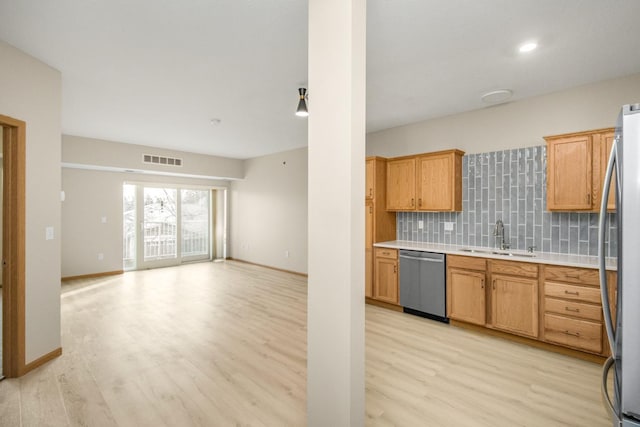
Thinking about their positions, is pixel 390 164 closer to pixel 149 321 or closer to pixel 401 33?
pixel 401 33

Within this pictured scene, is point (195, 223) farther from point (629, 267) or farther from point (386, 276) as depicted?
point (629, 267)

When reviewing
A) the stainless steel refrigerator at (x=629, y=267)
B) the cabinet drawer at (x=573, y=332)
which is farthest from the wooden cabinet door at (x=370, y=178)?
the stainless steel refrigerator at (x=629, y=267)

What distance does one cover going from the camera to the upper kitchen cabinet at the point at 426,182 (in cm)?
399

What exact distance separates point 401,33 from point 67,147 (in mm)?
5964

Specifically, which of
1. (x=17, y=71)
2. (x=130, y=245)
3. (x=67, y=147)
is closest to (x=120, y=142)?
(x=67, y=147)

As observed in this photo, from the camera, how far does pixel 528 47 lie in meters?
2.50

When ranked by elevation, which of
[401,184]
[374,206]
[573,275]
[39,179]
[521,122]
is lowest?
[573,275]

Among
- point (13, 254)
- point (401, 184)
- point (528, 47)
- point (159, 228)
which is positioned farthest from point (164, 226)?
point (528, 47)

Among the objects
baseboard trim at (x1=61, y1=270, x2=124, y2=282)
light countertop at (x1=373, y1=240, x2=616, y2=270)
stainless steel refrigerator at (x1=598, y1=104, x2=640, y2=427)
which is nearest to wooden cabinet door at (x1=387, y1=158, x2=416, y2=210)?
light countertop at (x1=373, y1=240, x2=616, y2=270)

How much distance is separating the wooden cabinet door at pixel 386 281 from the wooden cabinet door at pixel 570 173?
6.47 ft

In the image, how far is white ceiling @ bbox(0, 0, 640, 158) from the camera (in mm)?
2055

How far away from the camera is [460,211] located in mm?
4133

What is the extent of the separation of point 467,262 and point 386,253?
43.8 inches

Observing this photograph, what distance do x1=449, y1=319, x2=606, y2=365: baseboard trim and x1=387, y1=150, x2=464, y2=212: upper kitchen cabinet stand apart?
57.8 inches
